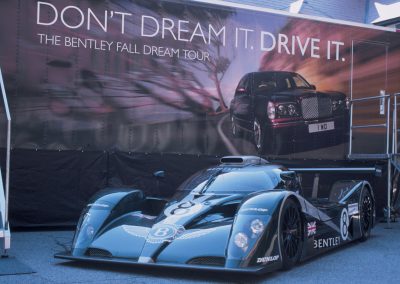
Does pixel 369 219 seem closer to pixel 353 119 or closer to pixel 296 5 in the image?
pixel 353 119

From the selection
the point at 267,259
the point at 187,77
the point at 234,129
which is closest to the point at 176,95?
the point at 187,77

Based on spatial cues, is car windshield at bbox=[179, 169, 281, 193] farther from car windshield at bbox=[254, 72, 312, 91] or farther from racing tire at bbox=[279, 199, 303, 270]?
car windshield at bbox=[254, 72, 312, 91]

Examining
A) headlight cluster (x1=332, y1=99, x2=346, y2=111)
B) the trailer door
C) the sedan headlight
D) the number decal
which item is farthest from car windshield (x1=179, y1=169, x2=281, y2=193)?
the trailer door

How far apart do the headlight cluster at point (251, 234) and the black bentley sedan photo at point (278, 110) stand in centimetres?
492

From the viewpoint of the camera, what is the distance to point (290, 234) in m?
7.04

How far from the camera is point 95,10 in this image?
34.0 feet

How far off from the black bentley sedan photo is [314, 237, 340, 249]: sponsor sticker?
333cm

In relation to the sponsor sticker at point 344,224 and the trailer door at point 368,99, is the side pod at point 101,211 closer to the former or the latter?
the sponsor sticker at point 344,224

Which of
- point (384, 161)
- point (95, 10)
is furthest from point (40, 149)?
point (384, 161)

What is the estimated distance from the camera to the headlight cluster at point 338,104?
12305 millimetres

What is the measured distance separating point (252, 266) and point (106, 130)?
484 centimetres

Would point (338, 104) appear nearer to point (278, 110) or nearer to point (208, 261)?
point (278, 110)

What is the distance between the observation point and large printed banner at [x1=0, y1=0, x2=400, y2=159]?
995 cm

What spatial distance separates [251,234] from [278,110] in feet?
18.0
